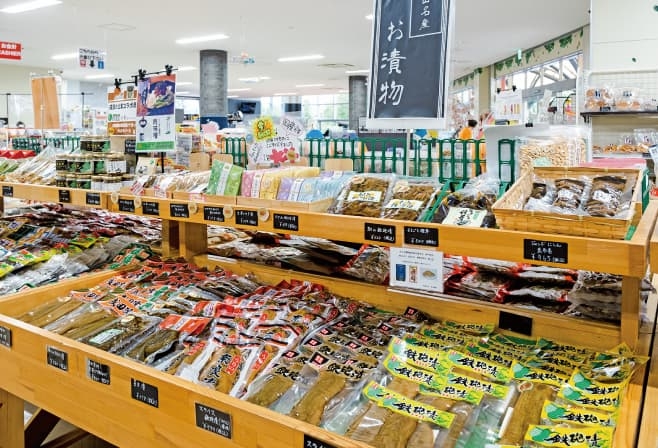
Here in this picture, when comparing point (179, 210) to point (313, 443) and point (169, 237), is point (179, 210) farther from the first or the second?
point (313, 443)

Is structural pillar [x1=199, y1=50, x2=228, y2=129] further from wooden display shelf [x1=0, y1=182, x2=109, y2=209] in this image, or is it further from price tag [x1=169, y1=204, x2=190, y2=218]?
price tag [x1=169, y1=204, x2=190, y2=218]

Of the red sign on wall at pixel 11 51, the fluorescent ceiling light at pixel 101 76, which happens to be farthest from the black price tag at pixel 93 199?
the fluorescent ceiling light at pixel 101 76

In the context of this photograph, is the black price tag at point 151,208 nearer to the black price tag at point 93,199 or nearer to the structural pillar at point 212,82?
the black price tag at point 93,199

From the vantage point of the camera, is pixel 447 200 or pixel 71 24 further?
pixel 71 24

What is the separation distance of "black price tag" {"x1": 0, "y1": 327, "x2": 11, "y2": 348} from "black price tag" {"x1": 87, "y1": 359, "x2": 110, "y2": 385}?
1.35ft

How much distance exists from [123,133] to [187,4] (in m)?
6.98

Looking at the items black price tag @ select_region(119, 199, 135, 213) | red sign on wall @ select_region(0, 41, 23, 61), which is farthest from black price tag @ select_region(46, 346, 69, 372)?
red sign on wall @ select_region(0, 41, 23, 61)

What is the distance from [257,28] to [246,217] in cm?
990

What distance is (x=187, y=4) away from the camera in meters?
8.95

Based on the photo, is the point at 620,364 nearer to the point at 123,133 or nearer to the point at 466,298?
the point at 466,298

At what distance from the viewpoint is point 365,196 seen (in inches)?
66.9

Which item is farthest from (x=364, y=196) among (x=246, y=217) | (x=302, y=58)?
(x=302, y=58)

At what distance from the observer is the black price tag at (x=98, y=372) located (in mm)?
1509

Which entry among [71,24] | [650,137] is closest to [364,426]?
[650,137]
